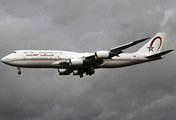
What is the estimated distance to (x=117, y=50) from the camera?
5881cm

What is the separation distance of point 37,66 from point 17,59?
4.05 metres

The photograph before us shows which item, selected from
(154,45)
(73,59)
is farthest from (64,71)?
(154,45)

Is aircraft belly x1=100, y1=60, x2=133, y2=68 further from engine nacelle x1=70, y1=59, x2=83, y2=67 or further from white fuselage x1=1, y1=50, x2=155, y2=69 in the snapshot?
engine nacelle x1=70, y1=59, x2=83, y2=67

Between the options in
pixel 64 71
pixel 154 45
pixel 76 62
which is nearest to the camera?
pixel 76 62

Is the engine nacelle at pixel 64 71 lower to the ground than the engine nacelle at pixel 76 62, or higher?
higher

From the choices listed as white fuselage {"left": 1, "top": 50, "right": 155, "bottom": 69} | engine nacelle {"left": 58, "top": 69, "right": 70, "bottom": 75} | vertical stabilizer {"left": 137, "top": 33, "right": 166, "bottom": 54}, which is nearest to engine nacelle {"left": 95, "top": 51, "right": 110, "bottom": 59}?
white fuselage {"left": 1, "top": 50, "right": 155, "bottom": 69}

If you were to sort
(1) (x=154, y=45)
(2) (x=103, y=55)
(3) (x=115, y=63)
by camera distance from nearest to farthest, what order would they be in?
(2) (x=103, y=55)
(3) (x=115, y=63)
(1) (x=154, y=45)

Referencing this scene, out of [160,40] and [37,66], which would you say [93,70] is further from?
[160,40]

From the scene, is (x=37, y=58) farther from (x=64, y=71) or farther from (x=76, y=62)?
(x=64, y=71)

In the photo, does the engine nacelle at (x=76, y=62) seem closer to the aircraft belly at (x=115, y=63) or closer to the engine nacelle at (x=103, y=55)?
the engine nacelle at (x=103, y=55)

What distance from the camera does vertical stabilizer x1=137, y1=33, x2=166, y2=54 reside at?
7031cm

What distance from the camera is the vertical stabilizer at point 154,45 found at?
7031cm

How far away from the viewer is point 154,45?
7138 centimetres

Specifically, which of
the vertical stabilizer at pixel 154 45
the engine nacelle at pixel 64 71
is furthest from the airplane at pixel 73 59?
the vertical stabilizer at pixel 154 45
